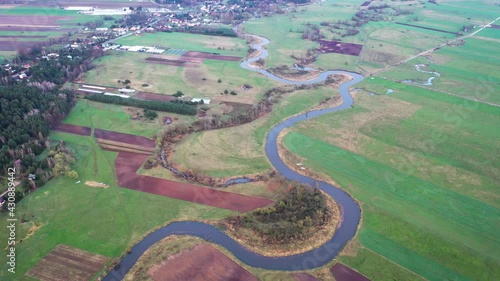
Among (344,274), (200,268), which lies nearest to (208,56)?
(200,268)

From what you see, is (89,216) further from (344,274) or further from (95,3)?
(95,3)

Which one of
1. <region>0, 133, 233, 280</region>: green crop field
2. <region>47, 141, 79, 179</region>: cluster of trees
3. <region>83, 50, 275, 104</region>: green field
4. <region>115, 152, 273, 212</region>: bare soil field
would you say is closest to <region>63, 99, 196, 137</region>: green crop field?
<region>47, 141, 79, 179</region>: cluster of trees

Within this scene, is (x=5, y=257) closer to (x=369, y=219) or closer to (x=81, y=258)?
(x=81, y=258)

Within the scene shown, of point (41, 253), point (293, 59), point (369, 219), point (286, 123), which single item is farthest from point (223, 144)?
point (293, 59)

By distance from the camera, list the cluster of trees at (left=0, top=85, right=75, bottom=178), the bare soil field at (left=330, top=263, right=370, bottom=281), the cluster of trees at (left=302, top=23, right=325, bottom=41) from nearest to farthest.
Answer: the bare soil field at (left=330, top=263, right=370, bottom=281) < the cluster of trees at (left=0, top=85, right=75, bottom=178) < the cluster of trees at (left=302, top=23, right=325, bottom=41)

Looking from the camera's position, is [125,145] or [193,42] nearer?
[125,145]

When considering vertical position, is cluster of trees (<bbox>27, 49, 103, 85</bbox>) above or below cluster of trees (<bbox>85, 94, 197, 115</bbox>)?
above

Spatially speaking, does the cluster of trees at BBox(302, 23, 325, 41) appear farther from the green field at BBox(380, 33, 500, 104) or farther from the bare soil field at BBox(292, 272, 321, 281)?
the bare soil field at BBox(292, 272, 321, 281)
